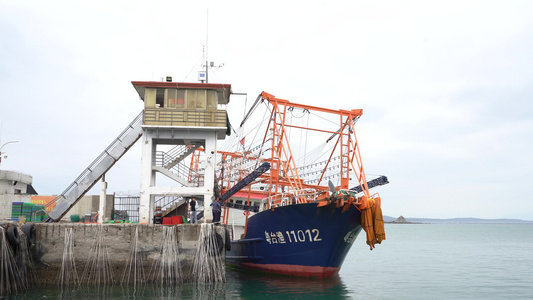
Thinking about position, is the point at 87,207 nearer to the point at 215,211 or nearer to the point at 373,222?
the point at 215,211

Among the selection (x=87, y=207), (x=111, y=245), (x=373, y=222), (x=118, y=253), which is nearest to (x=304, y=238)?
(x=373, y=222)

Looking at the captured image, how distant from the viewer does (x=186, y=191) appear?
22.7 metres

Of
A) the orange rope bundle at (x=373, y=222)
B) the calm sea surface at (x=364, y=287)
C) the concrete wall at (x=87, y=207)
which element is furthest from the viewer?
the concrete wall at (x=87, y=207)

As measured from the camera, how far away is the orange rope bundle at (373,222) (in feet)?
66.0

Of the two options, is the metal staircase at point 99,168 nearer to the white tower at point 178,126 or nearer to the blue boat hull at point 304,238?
the white tower at point 178,126

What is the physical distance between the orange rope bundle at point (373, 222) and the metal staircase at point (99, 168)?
504 inches

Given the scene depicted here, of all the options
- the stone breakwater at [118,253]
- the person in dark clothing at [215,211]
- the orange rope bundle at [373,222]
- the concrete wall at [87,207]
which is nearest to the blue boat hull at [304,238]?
the orange rope bundle at [373,222]

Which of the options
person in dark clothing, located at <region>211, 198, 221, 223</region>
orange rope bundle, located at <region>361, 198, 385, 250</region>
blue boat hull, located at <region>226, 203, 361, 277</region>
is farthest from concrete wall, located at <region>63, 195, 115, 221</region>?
orange rope bundle, located at <region>361, 198, 385, 250</region>

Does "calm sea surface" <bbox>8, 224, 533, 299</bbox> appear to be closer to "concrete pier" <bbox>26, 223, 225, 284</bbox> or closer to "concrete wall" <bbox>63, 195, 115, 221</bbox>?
"concrete pier" <bbox>26, 223, 225, 284</bbox>

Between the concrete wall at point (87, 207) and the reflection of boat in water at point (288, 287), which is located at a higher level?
the concrete wall at point (87, 207)

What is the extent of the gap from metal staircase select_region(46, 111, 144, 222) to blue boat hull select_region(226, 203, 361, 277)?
8.30 meters

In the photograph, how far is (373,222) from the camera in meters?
20.4

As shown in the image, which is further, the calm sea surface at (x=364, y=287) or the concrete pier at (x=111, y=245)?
the concrete pier at (x=111, y=245)

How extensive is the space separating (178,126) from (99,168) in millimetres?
4906
